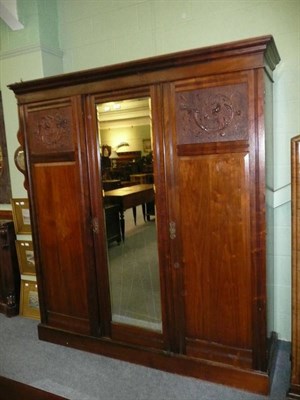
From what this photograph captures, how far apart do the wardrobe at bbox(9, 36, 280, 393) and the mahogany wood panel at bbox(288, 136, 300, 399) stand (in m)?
0.16

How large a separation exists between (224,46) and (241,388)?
2023 mm

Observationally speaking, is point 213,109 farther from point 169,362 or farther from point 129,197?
point 169,362

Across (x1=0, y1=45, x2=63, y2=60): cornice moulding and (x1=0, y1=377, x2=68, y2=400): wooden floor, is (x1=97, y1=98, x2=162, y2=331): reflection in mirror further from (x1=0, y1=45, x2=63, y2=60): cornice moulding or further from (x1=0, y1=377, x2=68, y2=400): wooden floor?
(x1=0, y1=45, x2=63, y2=60): cornice moulding

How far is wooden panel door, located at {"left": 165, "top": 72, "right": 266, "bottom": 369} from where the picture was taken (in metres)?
1.85

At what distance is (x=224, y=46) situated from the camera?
1764mm

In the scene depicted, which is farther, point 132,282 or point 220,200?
point 132,282

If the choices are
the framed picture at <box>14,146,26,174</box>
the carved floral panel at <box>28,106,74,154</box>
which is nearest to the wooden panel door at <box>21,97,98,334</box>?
the carved floral panel at <box>28,106,74,154</box>

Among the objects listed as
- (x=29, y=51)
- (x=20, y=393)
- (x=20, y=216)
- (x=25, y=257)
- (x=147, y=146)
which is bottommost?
(x=20, y=393)

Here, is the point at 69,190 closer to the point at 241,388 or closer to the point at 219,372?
the point at 219,372

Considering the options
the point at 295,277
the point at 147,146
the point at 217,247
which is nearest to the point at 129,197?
the point at 147,146

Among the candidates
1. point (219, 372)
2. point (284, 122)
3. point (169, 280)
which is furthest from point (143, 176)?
point (219, 372)

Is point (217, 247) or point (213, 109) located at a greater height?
point (213, 109)

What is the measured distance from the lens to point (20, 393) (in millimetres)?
1515

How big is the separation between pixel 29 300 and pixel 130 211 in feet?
5.22
